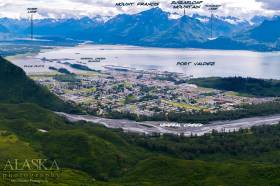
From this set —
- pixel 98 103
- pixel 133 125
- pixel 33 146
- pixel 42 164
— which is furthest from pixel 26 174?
pixel 98 103

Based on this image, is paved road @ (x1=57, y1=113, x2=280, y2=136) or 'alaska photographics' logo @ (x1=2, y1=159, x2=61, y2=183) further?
paved road @ (x1=57, y1=113, x2=280, y2=136)

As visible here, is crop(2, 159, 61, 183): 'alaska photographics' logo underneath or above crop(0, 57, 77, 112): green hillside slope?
underneath

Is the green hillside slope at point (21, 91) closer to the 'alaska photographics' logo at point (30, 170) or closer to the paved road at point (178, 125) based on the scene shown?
the paved road at point (178, 125)

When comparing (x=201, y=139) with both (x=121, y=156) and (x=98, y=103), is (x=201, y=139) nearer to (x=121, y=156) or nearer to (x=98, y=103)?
(x=121, y=156)

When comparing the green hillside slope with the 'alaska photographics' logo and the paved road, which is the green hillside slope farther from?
the 'alaska photographics' logo

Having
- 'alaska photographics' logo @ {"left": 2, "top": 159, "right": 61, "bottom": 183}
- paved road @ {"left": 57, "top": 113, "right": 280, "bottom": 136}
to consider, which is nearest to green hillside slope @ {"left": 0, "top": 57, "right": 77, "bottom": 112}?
paved road @ {"left": 57, "top": 113, "right": 280, "bottom": 136}
